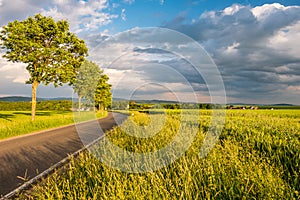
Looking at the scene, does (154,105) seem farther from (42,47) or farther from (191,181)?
(191,181)

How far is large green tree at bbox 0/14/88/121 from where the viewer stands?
2600cm

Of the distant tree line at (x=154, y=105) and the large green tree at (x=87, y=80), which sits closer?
the distant tree line at (x=154, y=105)

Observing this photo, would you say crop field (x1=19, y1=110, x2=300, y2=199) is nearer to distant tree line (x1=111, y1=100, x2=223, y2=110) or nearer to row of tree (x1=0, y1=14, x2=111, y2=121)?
distant tree line (x1=111, y1=100, x2=223, y2=110)

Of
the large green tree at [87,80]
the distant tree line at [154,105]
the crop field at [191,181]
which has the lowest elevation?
the crop field at [191,181]

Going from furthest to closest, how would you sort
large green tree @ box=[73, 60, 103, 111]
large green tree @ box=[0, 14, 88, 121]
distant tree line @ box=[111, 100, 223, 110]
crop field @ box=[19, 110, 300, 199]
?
large green tree @ box=[73, 60, 103, 111]
large green tree @ box=[0, 14, 88, 121]
distant tree line @ box=[111, 100, 223, 110]
crop field @ box=[19, 110, 300, 199]

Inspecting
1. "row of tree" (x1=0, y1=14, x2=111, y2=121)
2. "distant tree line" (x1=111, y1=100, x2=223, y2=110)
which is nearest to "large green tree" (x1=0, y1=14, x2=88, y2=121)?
"row of tree" (x1=0, y1=14, x2=111, y2=121)

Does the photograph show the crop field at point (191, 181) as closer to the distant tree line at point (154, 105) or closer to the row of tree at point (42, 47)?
the distant tree line at point (154, 105)

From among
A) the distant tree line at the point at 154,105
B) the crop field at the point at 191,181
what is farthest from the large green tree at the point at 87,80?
the crop field at the point at 191,181

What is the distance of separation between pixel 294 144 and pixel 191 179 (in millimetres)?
3640

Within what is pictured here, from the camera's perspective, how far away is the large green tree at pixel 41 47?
26000mm

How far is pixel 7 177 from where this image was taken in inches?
267

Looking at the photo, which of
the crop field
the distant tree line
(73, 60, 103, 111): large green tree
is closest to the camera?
the crop field

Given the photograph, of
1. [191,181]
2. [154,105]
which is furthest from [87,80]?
[191,181]

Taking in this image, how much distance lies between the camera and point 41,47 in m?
26.6
